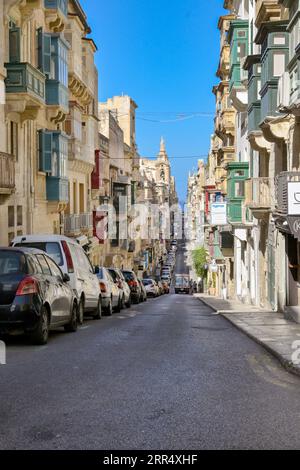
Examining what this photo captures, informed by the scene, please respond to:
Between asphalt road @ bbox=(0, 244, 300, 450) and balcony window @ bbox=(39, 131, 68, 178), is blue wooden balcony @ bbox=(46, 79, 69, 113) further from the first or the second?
asphalt road @ bbox=(0, 244, 300, 450)

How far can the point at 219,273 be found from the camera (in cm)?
5988

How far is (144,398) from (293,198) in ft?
29.5

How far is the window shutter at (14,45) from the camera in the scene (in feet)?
85.7

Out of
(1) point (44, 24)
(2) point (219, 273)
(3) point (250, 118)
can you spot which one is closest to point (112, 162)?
(2) point (219, 273)

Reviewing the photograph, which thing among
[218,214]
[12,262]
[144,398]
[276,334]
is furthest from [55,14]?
[144,398]

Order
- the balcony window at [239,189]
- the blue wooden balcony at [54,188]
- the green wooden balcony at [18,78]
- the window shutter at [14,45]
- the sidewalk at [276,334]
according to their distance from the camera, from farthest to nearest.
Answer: the balcony window at [239,189] < the blue wooden balcony at [54,188] < the window shutter at [14,45] < the green wooden balcony at [18,78] < the sidewalk at [276,334]

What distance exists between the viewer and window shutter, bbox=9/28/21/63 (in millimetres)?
26109

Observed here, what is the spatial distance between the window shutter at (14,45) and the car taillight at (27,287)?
16525mm

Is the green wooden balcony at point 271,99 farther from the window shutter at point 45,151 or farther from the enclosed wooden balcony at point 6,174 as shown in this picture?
the window shutter at point 45,151

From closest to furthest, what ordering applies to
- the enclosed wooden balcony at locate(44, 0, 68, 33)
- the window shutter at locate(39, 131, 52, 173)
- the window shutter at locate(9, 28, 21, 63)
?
the window shutter at locate(9, 28, 21, 63) < the window shutter at locate(39, 131, 52, 173) < the enclosed wooden balcony at locate(44, 0, 68, 33)

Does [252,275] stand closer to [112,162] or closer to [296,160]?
[296,160]

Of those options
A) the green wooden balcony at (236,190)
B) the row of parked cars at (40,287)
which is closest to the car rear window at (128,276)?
the green wooden balcony at (236,190)

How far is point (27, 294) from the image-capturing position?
11.2 m

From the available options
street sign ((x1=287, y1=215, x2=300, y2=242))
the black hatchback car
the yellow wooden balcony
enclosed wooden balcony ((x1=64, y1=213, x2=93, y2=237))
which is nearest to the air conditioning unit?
street sign ((x1=287, y1=215, x2=300, y2=242))
